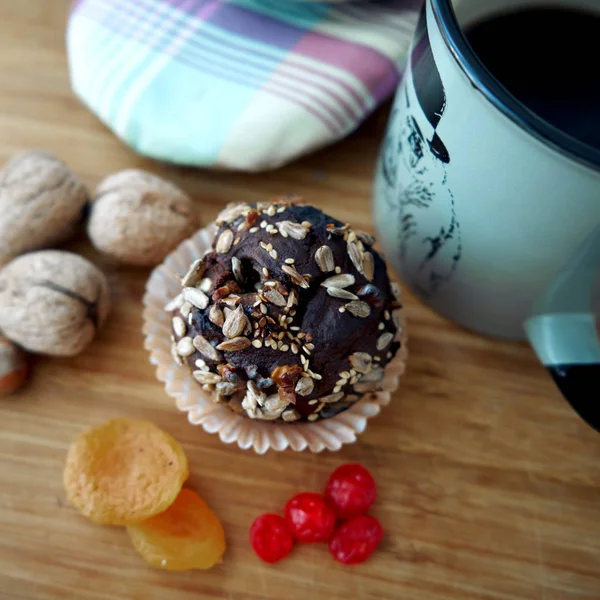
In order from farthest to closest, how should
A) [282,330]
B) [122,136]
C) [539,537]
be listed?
[122,136] < [539,537] < [282,330]

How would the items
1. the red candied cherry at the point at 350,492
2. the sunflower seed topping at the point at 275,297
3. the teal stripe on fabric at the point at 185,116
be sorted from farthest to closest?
the teal stripe on fabric at the point at 185,116, the red candied cherry at the point at 350,492, the sunflower seed topping at the point at 275,297

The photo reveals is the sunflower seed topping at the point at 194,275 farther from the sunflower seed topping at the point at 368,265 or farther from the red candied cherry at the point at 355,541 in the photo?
the red candied cherry at the point at 355,541

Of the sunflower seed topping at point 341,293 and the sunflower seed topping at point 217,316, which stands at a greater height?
the sunflower seed topping at point 341,293

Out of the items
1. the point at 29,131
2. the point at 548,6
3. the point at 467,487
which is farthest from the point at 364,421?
the point at 29,131

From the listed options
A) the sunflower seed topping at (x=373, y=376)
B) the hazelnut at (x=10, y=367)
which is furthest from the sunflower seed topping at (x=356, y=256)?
the hazelnut at (x=10, y=367)

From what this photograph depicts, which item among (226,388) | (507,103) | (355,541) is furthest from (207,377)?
(507,103)

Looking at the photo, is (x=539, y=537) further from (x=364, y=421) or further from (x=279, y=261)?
(x=279, y=261)

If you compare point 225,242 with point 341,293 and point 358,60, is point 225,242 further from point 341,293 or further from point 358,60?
point 358,60
